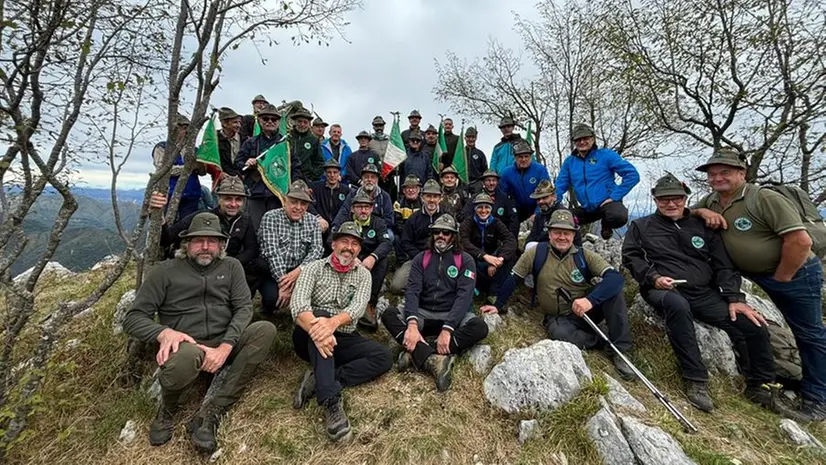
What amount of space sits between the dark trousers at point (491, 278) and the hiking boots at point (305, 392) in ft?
12.7

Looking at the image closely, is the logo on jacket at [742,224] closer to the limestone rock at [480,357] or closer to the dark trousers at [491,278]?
the dark trousers at [491,278]

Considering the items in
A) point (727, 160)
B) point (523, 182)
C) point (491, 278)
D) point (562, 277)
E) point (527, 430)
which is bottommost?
point (527, 430)

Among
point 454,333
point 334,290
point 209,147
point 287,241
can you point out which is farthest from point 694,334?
point 209,147

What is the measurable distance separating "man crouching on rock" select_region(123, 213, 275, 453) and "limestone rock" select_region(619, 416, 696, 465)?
4.40m

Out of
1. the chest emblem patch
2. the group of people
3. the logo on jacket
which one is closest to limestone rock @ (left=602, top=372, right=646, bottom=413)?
the group of people

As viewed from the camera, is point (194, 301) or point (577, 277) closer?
point (194, 301)

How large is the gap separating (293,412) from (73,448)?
259 cm

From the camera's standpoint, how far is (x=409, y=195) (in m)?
8.29

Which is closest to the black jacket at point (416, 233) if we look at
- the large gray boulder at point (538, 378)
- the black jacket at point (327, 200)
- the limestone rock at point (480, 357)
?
the black jacket at point (327, 200)

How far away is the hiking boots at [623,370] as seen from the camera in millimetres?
5043

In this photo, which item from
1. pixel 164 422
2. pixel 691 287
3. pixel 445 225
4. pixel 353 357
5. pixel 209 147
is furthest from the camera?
pixel 209 147

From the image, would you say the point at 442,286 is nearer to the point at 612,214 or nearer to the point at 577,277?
the point at 577,277

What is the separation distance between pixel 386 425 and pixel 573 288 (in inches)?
139

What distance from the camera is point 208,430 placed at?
4125 millimetres
